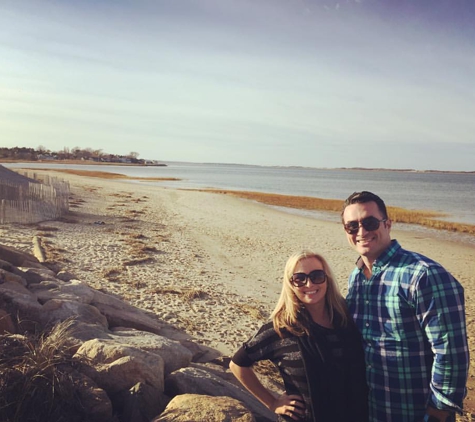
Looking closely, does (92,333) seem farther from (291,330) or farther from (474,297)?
(474,297)

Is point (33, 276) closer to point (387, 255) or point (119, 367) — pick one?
point (119, 367)

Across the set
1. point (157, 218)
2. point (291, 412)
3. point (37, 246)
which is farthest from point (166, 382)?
point (157, 218)

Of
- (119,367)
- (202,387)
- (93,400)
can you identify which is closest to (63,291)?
(119,367)

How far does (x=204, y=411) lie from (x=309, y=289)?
1.17 metres

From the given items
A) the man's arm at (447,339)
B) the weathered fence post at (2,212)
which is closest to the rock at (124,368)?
the man's arm at (447,339)

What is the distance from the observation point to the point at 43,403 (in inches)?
125

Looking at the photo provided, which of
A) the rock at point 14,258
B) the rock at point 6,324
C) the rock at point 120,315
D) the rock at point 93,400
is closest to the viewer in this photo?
the rock at point 93,400

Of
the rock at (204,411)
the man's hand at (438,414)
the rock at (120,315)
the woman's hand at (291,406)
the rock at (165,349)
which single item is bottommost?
the rock at (120,315)

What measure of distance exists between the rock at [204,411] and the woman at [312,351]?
0.97ft

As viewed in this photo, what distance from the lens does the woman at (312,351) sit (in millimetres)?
2703

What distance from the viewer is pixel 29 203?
17688 millimetres

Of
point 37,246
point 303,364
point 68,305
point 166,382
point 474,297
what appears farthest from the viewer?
point 37,246

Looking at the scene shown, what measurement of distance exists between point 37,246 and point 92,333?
28.5 feet

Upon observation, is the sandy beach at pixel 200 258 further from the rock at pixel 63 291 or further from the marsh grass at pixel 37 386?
the marsh grass at pixel 37 386
